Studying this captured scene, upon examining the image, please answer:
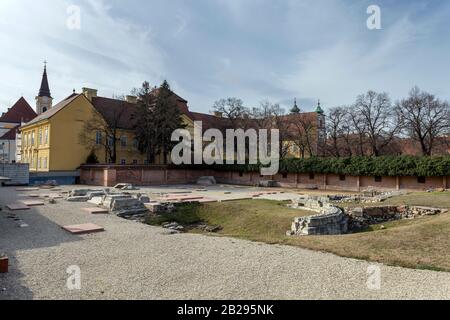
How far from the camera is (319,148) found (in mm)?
48406

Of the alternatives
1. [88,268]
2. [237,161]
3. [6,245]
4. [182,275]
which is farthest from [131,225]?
[237,161]

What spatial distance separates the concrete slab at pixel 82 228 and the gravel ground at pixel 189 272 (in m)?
0.68

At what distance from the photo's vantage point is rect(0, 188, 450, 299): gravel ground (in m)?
5.51

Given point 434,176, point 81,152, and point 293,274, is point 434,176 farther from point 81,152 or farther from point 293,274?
point 81,152

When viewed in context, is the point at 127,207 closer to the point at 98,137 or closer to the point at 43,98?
the point at 98,137

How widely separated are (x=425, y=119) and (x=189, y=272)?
141ft

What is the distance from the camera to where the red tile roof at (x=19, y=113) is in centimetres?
7750

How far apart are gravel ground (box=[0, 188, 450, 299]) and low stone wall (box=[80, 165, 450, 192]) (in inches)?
1028

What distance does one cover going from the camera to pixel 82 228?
37.0 ft

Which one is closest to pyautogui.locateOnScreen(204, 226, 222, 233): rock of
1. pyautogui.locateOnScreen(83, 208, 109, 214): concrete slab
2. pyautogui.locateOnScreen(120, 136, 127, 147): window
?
pyautogui.locateOnScreen(83, 208, 109, 214): concrete slab

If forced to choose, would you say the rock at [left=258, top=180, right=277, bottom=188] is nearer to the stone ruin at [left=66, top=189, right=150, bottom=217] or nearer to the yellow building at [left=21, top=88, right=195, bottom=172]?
the yellow building at [left=21, top=88, right=195, bottom=172]

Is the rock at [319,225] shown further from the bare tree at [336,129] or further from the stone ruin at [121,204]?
the bare tree at [336,129]

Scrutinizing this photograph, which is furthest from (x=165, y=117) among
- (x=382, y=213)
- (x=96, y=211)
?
(x=382, y=213)

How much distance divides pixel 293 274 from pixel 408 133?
4204cm
